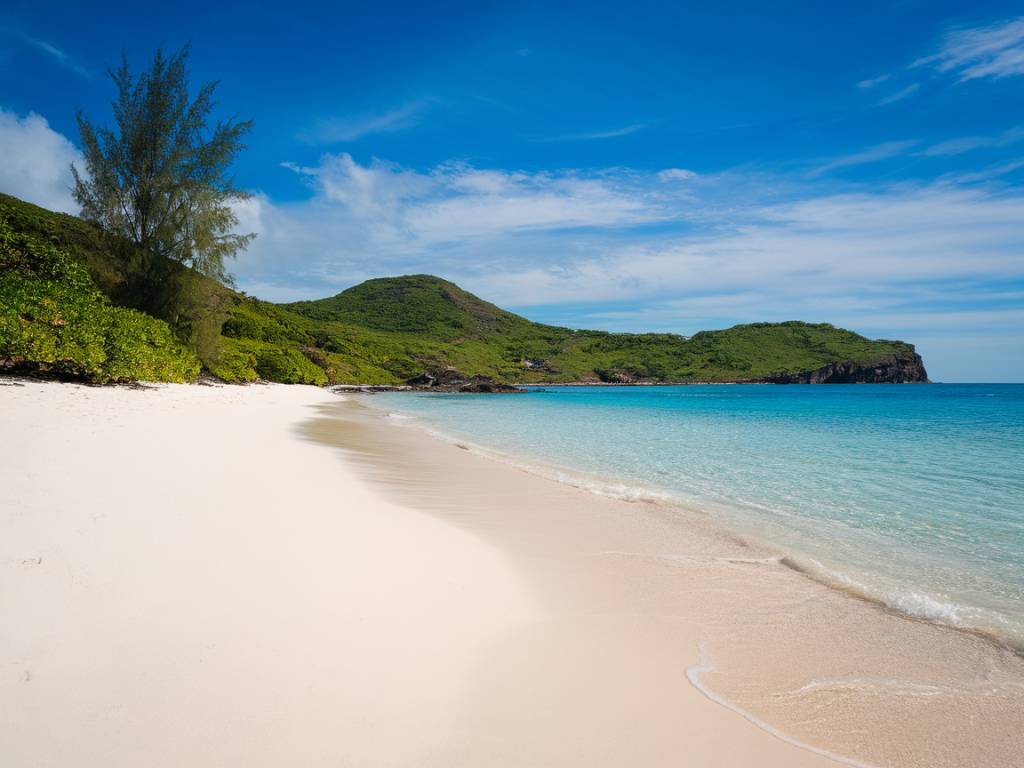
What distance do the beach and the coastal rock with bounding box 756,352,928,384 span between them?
164893 mm

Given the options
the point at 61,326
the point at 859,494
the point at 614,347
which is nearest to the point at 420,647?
the point at 859,494

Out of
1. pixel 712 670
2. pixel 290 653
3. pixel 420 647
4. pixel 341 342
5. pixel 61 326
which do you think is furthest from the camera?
pixel 341 342

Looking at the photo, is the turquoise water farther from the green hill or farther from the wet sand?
the green hill

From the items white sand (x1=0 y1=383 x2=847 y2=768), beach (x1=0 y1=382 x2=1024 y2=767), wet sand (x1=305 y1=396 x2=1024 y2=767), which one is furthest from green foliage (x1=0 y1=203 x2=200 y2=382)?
wet sand (x1=305 y1=396 x2=1024 y2=767)

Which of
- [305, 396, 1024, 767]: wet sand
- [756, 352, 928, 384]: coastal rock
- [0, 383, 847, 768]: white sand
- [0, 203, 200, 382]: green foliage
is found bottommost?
[305, 396, 1024, 767]: wet sand

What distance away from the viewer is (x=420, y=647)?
339cm

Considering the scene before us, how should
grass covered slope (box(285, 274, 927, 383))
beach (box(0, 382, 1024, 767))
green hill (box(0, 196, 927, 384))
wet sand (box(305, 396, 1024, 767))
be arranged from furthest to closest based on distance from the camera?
grass covered slope (box(285, 274, 927, 383)) → green hill (box(0, 196, 927, 384)) → wet sand (box(305, 396, 1024, 767)) → beach (box(0, 382, 1024, 767))

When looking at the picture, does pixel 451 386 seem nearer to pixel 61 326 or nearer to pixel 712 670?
pixel 61 326

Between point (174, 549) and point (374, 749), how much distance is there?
2.98m

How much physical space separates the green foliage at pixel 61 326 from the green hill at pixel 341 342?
0.04 meters

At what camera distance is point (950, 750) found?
111 inches

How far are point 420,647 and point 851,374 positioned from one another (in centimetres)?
18153

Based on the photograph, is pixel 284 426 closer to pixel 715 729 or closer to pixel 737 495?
pixel 737 495

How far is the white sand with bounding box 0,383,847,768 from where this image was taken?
2.38 metres
